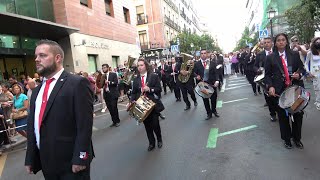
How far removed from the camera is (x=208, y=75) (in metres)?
10.1

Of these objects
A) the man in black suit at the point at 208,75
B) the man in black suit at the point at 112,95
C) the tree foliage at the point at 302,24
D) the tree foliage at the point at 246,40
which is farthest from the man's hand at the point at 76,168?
the tree foliage at the point at 246,40

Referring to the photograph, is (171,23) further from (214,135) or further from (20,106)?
(214,135)

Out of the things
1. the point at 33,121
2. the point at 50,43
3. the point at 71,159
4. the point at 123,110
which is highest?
the point at 50,43

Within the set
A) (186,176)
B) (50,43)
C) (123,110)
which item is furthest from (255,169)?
(123,110)

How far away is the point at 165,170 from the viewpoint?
227 inches

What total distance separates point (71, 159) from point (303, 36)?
93.1 ft

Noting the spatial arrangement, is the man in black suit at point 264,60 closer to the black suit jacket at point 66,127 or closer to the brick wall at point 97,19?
the black suit jacket at point 66,127

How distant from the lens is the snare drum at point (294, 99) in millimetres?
5777

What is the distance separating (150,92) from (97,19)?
764 inches

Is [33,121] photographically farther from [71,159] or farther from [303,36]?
[303,36]

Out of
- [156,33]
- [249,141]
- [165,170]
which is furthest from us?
[156,33]

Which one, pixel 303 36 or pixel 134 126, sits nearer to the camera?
pixel 134 126

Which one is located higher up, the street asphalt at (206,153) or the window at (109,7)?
the window at (109,7)

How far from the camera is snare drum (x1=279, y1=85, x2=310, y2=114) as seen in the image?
5777 mm
